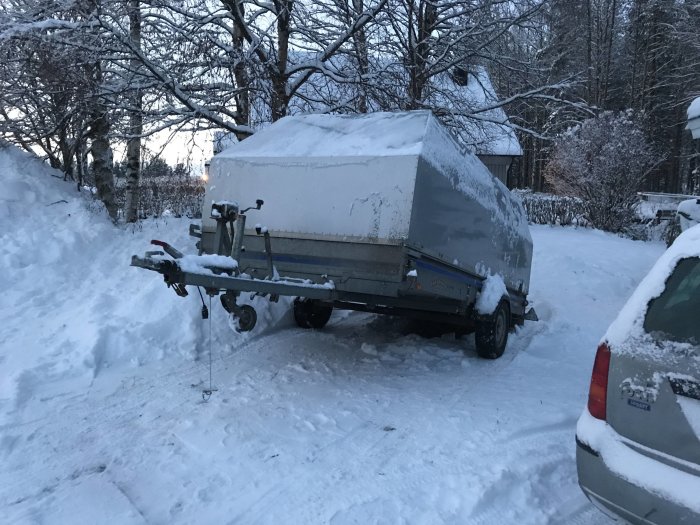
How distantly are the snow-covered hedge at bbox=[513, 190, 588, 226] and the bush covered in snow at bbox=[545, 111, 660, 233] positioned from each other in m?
0.25

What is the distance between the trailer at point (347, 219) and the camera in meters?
4.44

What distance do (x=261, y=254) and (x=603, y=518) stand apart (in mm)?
3554

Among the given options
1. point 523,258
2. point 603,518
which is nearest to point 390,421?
point 603,518

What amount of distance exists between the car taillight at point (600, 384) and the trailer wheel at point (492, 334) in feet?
11.5

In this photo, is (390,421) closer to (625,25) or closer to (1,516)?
(1,516)

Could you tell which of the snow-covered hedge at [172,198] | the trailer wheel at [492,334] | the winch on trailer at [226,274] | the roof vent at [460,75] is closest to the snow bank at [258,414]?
the trailer wheel at [492,334]

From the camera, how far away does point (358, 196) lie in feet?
15.8

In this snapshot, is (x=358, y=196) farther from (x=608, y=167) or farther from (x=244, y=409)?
(x=608, y=167)

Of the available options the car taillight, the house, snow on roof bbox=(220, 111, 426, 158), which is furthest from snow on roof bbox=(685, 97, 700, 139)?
the car taillight

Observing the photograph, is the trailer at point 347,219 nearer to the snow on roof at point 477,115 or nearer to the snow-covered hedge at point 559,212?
the snow on roof at point 477,115

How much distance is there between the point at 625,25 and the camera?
34.8 metres

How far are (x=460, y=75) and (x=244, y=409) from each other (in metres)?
10.5

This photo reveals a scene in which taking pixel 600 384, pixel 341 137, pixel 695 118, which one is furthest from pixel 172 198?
pixel 600 384

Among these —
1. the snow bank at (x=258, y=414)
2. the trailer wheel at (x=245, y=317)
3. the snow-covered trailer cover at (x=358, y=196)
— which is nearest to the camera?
the snow bank at (x=258, y=414)
